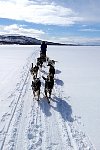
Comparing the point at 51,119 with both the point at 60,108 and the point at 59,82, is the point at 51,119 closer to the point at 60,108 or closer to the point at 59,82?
the point at 60,108

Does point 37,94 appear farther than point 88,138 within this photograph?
Yes

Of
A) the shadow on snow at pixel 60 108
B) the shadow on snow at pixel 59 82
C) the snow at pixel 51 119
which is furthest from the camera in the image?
the shadow on snow at pixel 59 82

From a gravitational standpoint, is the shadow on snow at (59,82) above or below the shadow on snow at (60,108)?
below

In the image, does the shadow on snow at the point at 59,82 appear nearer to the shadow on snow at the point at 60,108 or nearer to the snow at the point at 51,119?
the snow at the point at 51,119

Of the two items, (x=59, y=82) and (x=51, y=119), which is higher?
(x=51, y=119)

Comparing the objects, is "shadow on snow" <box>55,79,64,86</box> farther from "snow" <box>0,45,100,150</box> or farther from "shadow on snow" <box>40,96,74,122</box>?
"shadow on snow" <box>40,96,74,122</box>

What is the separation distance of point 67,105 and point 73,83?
4439mm

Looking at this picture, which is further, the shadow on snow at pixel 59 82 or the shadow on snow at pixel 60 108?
the shadow on snow at pixel 59 82

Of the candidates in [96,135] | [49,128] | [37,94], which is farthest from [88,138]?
[37,94]

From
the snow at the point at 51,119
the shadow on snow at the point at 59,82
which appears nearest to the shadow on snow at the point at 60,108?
the snow at the point at 51,119

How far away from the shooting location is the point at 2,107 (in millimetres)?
8789

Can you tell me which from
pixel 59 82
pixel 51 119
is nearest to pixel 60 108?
pixel 51 119

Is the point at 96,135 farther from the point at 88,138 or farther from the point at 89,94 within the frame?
the point at 89,94

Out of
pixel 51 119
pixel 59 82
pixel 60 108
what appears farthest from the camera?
pixel 59 82
